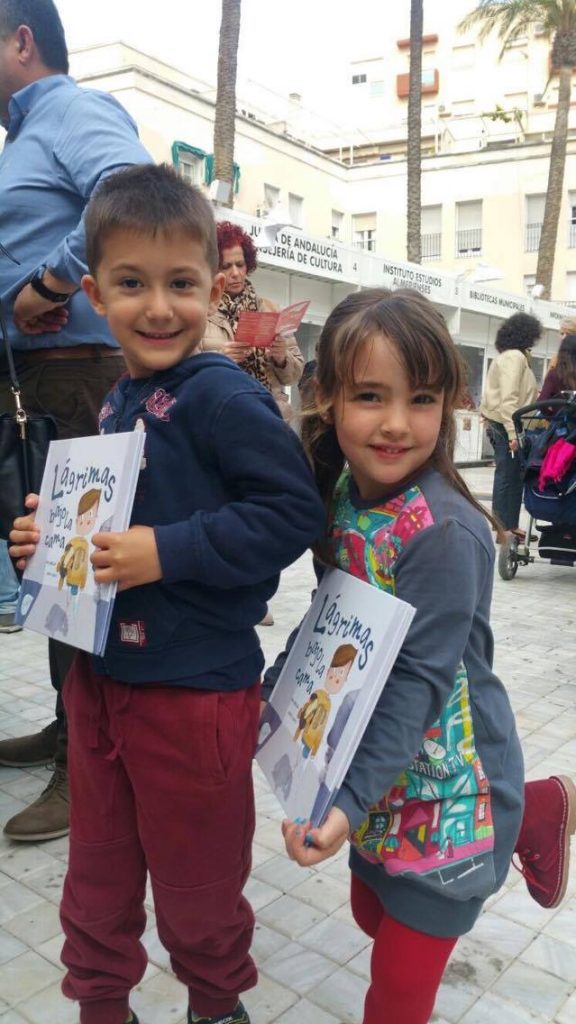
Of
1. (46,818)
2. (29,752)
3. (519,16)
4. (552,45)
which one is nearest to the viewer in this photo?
(46,818)

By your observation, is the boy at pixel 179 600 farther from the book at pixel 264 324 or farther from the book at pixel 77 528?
the book at pixel 264 324

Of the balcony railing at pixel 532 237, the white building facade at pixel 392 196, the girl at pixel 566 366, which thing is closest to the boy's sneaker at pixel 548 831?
the girl at pixel 566 366

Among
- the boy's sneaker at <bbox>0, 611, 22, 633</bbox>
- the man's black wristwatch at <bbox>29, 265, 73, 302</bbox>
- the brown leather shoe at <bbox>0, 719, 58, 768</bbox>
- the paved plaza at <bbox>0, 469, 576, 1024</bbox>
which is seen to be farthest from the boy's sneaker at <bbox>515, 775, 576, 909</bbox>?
the boy's sneaker at <bbox>0, 611, 22, 633</bbox>

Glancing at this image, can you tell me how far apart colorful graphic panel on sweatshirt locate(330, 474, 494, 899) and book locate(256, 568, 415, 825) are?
0.10m

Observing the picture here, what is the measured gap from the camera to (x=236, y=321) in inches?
169

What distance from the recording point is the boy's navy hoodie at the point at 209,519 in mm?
1353

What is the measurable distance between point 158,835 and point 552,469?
13.9 feet

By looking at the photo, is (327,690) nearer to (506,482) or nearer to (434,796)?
(434,796)

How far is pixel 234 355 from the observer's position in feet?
13.4

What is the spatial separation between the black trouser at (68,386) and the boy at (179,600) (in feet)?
2.99

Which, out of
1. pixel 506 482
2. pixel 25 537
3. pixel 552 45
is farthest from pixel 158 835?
pixel 552 45

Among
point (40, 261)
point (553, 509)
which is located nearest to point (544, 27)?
point (553, 509)

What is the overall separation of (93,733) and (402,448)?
75cm

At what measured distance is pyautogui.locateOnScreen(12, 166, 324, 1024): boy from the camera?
1365 millimetres
